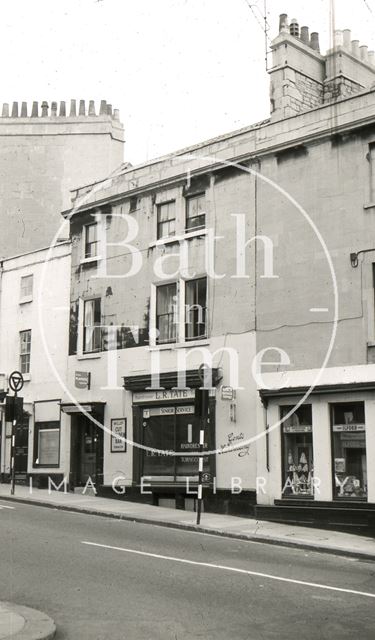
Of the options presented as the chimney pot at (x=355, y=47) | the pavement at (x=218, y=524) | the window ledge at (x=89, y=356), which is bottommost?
the pavement at (x=218, y=524)

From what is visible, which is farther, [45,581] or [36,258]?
[36,258]

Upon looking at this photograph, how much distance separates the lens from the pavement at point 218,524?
14.8 metres

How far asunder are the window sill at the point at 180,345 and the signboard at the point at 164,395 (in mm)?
1227

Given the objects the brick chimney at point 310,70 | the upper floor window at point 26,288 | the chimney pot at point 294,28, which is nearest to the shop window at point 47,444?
the upper floor window at point 26,288

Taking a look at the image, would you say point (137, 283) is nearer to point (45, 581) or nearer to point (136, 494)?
point (136, 494)

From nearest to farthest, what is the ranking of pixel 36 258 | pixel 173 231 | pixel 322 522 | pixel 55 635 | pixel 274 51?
pixel 55 635 → pixel 322 522 → pixel 274 51 → pixel 173 231 → pixel 36 258

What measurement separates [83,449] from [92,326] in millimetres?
3977

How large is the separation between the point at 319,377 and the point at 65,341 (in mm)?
10096

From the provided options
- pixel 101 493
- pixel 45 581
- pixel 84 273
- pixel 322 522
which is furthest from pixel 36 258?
pixel 45 581

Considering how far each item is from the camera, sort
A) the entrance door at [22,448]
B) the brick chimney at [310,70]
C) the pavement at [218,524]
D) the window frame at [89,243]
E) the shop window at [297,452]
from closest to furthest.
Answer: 1. the pavement at [218,524]
2. the shop window at [297,452]
3. the brick chimney at [310,70]
4. the window frame at [89,243]
5. the entrance door at [22,448]

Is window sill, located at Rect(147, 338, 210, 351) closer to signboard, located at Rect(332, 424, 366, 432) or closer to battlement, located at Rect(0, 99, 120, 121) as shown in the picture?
signboard, located at Rect(332, 424, 366, 432)

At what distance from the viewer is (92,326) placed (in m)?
24.7

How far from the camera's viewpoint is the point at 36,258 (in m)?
27.2

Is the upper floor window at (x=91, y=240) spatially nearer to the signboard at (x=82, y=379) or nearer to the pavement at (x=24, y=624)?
the signboard at (x=82, y=379)
